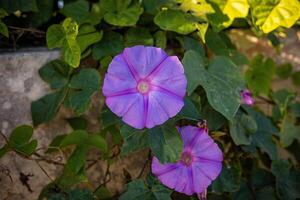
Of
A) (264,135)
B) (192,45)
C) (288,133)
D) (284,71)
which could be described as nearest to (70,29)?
(192,45)

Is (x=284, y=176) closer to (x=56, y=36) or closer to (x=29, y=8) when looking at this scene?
(x=56, y=36)

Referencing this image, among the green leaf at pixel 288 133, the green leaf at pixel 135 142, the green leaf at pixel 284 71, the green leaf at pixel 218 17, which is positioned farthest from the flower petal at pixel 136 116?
the green leaf at pixel 284 71

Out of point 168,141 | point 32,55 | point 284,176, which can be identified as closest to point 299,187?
point 284,176

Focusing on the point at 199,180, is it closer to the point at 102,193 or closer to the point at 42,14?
the point at 102,193

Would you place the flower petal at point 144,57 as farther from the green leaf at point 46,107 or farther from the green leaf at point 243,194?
the green leaf at point 243,194

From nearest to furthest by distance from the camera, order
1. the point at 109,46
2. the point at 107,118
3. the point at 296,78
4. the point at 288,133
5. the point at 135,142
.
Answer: the point at 135,142 < the point at 107,118 < the point at 109,46 < the point at 288,133 < the point at 296,78

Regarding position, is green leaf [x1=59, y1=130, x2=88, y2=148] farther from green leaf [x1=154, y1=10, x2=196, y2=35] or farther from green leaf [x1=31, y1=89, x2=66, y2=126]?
green leaf [x1=154, y1=10, x2=196, y2=35]
